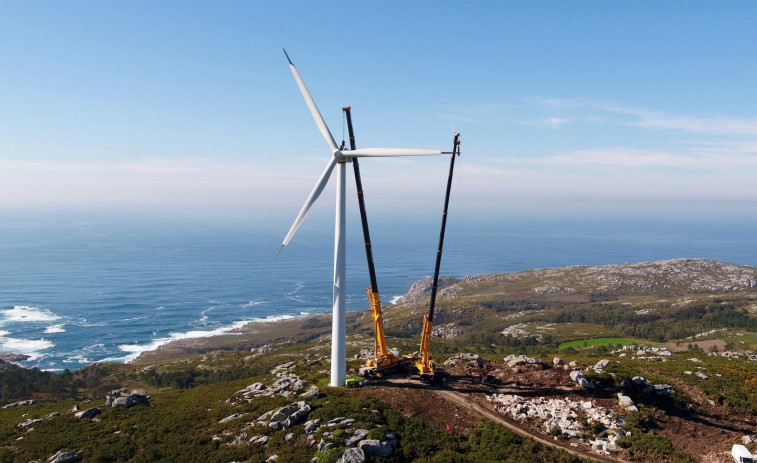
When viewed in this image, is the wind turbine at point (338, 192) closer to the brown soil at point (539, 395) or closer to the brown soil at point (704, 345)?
the brown soil at point (539, 395)

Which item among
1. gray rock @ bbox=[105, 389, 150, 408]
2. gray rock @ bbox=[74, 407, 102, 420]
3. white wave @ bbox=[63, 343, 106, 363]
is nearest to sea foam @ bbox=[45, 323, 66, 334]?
white wave @ bbox=[63, 343, 106, 363]

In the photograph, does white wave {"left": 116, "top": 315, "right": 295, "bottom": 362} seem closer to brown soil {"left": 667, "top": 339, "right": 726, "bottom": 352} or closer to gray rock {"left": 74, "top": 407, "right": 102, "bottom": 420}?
gray rock {"left": 74, "top": 407, "right": 102, "bottom": 420}

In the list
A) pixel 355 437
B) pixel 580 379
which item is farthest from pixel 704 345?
pixel 355 437

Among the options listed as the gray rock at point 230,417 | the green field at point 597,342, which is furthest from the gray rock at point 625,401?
the green field at point 597,342

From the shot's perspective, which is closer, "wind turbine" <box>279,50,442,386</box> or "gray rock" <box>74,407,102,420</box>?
"wind turbine" <box>279,50,442,386</box>

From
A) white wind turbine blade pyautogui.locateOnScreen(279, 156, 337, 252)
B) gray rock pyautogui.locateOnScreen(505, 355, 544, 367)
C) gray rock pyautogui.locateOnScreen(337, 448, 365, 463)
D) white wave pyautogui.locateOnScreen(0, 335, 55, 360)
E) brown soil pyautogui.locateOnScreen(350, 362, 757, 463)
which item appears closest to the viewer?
gray rock pyautogui.locateOnScreen(337, 448, 365, 463)

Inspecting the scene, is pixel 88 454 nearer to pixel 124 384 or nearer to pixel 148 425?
pixel 148 425
